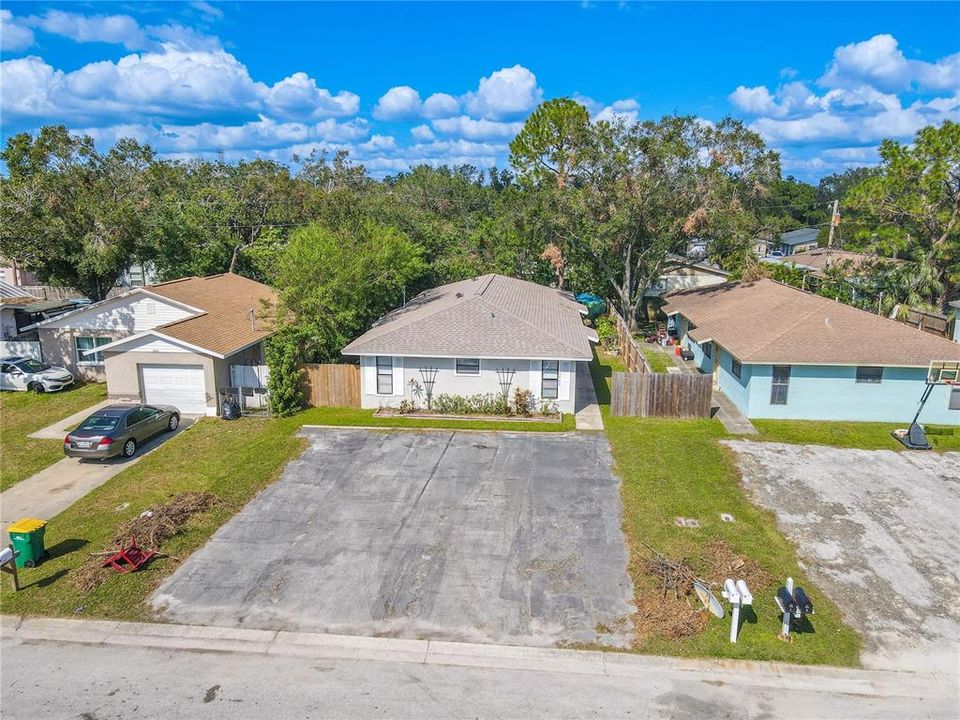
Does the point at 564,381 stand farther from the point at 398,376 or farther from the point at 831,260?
the point at 831,260

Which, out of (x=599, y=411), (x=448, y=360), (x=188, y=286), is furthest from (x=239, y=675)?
(x=188, y=286)

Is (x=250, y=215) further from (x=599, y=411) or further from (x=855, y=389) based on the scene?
(x=855, y=389)

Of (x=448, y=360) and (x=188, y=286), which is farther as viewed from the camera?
(x=188, y=286)

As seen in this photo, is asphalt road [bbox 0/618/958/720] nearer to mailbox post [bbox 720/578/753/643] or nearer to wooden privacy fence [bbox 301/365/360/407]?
mailbox post [bbox 720/578/753/643]

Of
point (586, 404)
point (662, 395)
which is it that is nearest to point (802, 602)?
point (662, 395)

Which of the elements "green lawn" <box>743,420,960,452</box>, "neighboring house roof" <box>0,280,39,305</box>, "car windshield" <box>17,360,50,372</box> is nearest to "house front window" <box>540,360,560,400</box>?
"green lawn" <box>743,420,960,452</box>

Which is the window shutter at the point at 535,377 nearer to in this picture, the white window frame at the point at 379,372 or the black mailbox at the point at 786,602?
the white window frame at the point at 379,372
